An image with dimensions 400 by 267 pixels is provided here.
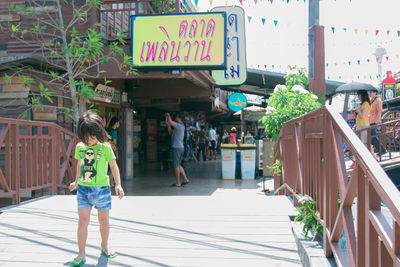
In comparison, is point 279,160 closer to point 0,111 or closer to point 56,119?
point 56,119

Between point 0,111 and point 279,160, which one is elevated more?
point 0,111

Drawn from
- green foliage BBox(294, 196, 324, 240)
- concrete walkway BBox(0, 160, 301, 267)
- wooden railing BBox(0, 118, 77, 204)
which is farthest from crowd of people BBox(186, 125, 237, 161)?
green foliage BBox(294, 196, 324, 240)

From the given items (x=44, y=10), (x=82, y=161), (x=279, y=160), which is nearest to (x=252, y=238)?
(x=82, y=161)

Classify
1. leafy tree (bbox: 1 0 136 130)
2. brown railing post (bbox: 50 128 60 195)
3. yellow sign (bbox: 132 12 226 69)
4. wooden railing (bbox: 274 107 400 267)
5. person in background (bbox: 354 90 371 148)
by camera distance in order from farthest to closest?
yellow sign (bbox: 132 12 226 69) < person in background (bbox: 354 90 371 148) < leafy tree (bbox: 1 0 136 130) < brown railing post (bbox: 50 128 60 195) < wooden railing (bbox: 274 107 400 267)

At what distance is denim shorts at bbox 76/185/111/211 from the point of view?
3541 millimetres

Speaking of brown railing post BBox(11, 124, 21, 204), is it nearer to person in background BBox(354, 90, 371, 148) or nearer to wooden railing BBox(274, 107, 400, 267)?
wooden railing BBox(274, 107, 400, 267)

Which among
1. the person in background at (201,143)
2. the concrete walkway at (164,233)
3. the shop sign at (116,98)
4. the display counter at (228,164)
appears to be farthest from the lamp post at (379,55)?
the concrete walkway at (164,233)

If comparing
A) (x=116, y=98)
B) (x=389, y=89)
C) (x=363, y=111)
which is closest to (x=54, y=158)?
(x=116, y=98)

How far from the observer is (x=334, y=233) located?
2.87m

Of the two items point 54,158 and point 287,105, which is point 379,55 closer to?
point 287,105

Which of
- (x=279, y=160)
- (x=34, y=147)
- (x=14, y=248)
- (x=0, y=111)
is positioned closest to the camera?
(x=14, y=248)

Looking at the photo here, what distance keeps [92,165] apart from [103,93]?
7.33 metres

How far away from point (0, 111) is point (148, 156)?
1063 cm

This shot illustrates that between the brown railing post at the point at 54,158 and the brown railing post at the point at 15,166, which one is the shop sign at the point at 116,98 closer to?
the brown railing post at the point at 54,158
